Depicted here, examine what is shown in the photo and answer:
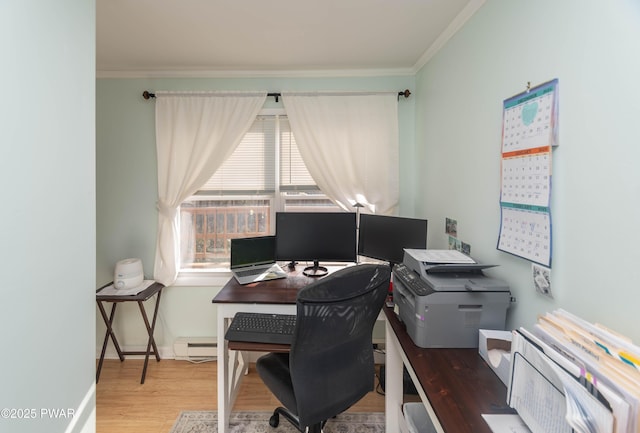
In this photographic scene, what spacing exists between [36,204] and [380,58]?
2284 mm

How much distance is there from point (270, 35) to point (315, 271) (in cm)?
173

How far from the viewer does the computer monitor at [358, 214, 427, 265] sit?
1.93 m

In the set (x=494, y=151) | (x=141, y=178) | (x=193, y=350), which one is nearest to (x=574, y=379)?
(x=494, y=151)

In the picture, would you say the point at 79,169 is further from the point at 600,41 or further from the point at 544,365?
the point at 600,41

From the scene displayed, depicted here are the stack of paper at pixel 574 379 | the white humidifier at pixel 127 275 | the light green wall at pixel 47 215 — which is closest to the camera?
the stack of paper at pixel 574 379

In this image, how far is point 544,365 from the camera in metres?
0.73

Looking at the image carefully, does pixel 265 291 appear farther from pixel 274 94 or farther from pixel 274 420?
pixel 274 94

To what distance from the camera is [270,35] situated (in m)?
1.87

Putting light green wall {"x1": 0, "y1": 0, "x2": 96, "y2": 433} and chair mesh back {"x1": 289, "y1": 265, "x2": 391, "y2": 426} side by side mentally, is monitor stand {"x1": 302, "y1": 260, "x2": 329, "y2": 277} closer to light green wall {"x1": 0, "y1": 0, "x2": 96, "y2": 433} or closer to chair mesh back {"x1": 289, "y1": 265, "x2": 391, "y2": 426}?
chair mesh back {"x1": 289, "y1": 265, "x2": 391, "y2": 426}

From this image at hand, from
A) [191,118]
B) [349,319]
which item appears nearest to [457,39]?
[349,319]

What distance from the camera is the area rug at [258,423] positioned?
1779 mm

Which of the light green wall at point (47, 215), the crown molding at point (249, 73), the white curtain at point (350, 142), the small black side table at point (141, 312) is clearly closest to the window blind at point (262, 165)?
the white curtain at point (350, 142)

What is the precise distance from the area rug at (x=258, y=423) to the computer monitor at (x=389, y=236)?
1.06m

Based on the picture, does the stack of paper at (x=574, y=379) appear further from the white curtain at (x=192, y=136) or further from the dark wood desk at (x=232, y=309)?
the white curtain at (x=192, y=136)
